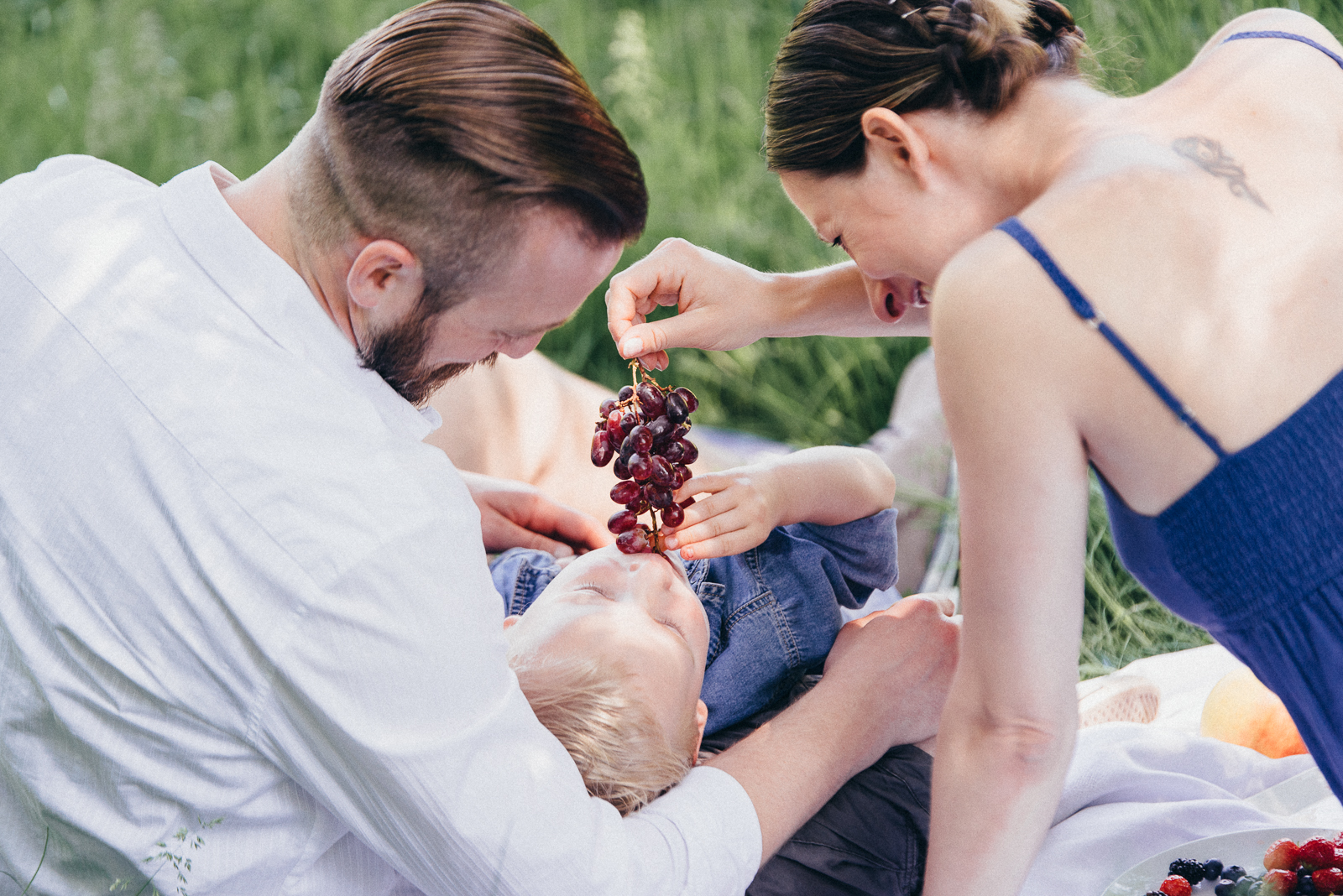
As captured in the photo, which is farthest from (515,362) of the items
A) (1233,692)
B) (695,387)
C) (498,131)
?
(1233,692)

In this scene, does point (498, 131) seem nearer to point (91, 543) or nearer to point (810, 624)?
point (91, 543)

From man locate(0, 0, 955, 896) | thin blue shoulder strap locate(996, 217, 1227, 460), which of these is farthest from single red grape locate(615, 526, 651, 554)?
thin blue shoulder strap locate(996, 217, 1227, 460)

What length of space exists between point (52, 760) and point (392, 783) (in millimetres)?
506

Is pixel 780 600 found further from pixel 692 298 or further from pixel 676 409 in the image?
pixel 692 298

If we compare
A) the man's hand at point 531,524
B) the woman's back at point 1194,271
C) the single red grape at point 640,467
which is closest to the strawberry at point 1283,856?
the woman's back at point 1194,271

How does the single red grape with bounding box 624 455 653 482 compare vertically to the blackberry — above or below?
above

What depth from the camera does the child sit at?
176 cm

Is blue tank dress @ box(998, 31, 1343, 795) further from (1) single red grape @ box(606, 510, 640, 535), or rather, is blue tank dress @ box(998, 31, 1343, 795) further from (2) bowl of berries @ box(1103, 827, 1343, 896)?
(1) single red grape @ box(606, 510, 640, 535)

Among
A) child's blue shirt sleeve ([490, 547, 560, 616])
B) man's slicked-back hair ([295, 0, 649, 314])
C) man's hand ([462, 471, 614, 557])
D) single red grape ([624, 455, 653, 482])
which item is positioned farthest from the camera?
man's hand ([462, 471, 614, 557])

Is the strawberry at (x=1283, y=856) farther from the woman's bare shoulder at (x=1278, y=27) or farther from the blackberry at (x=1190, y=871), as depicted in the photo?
the woman's bare shoulder at (x=1278, y=27)

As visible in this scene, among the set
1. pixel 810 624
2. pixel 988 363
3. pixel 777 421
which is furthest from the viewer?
pixel 777 421

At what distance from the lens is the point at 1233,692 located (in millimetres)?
2264

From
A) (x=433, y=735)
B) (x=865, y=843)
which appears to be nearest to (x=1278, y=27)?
(x=865, y=843)

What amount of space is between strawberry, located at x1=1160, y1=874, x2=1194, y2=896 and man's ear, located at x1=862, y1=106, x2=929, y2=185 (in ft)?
3.39
